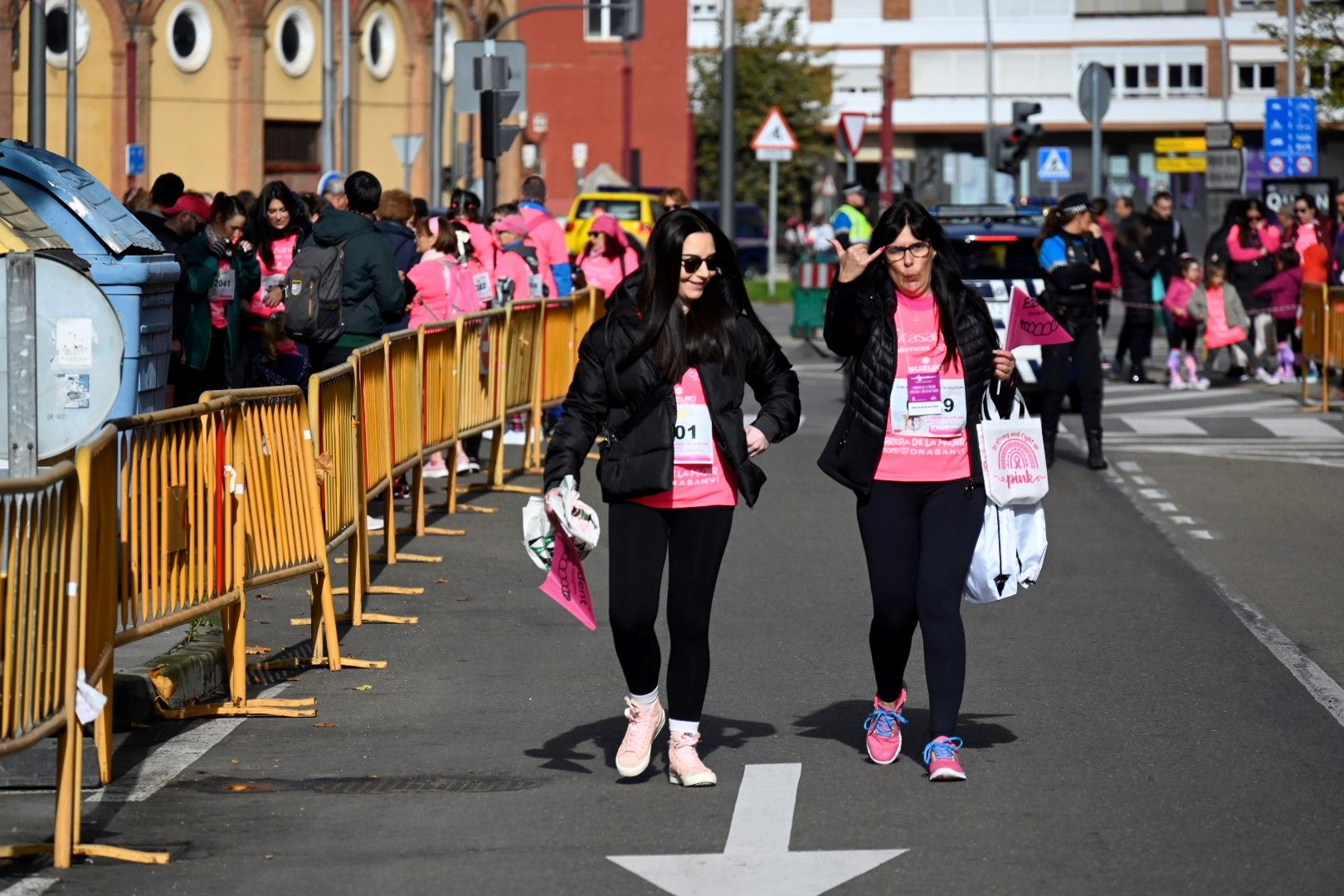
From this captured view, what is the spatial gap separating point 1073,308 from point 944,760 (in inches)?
378

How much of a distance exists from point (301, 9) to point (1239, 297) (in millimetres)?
31043

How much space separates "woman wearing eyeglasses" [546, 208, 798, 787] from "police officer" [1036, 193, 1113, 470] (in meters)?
8.95

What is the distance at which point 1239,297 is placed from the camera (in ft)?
81.6

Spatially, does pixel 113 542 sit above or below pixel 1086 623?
above

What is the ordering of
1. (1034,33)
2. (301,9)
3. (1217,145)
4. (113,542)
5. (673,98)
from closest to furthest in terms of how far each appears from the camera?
(113,542), (1217,145), (301,9), (673,98), (1034,33)

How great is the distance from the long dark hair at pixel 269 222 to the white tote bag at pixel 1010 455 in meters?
7.75

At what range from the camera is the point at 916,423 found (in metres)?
7.02

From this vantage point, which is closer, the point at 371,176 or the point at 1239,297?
the point at 371,176

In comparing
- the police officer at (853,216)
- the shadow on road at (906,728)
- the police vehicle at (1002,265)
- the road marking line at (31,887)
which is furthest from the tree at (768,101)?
the road marking line at (31,887)

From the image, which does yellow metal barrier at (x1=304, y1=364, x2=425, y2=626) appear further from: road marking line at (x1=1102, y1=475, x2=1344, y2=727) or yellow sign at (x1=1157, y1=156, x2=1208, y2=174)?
yellow sign at (x1=1157, y1=156, x2=1208, y2=174)

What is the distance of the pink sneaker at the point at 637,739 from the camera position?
693cm

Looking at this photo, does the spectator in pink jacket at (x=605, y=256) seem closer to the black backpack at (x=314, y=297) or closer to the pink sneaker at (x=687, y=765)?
the black backpack at (x=314, y=297)

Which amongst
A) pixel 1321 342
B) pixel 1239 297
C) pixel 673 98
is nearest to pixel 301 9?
pixel 673 98

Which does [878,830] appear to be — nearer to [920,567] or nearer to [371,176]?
[920,567]
